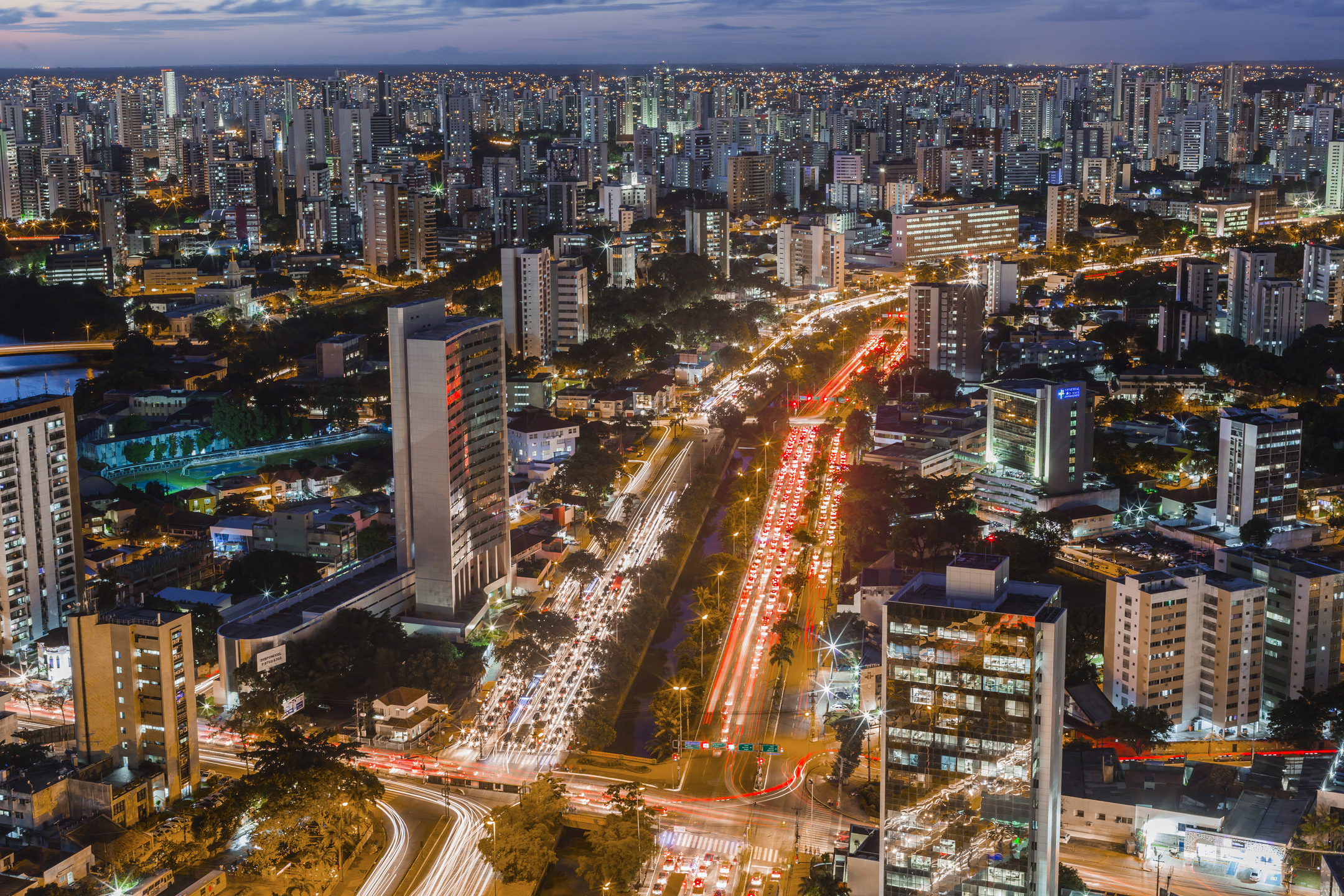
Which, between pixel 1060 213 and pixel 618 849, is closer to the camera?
pixel 618 849

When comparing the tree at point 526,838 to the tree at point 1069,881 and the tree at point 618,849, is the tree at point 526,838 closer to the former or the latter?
the tree at point 618,849

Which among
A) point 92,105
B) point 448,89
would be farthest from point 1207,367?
point 92,105

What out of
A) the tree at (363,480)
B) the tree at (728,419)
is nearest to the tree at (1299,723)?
the tree at (363,480)

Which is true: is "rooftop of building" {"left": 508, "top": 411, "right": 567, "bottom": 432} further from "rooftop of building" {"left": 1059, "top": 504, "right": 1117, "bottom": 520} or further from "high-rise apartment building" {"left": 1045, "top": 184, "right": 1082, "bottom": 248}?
"high-rise apartment building" {"left": 1045, "top": 184, "right": 1082, "bottom": 248}

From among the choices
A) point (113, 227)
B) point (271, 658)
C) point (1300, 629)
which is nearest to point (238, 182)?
point (113, 227)

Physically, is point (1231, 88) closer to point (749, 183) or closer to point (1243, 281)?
point (749, 183)

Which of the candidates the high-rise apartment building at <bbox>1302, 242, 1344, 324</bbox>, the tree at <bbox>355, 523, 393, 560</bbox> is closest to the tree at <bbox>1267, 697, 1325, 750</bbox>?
the tree at <bbox>355, 523, 393, 560</bbox>

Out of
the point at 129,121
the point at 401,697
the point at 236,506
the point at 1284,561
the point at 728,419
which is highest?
the point at 129,121
